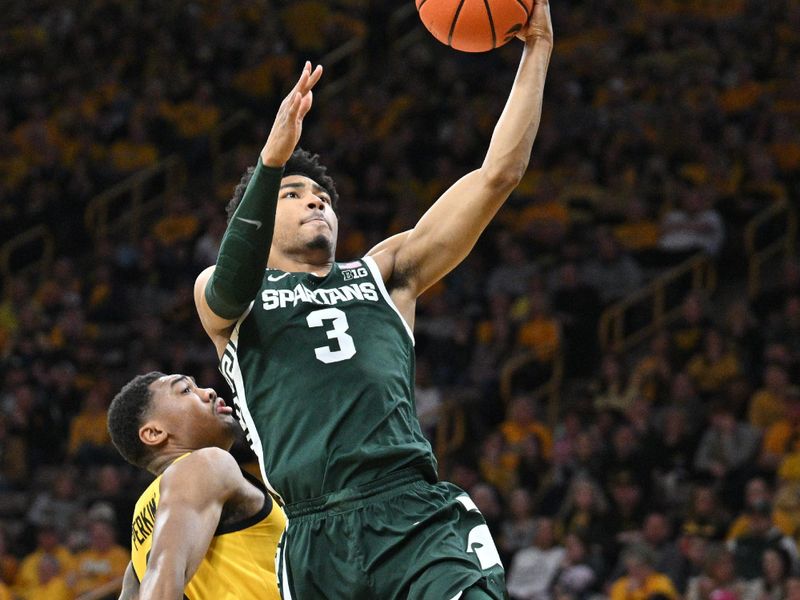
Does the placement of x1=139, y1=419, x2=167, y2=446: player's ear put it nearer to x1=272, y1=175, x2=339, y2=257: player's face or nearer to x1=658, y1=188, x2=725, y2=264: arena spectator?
x1=272, y1=175, x2=339, y2=257: player's face

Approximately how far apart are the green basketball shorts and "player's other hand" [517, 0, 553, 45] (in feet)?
4.44

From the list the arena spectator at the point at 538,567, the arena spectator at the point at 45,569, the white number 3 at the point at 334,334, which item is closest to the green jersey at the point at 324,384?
the white number 3 at the point at 334,334

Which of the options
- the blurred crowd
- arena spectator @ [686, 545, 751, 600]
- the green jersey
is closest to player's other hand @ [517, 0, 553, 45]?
the green jersey

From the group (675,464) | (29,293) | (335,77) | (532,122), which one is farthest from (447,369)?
(532,122)

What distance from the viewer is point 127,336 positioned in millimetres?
13359

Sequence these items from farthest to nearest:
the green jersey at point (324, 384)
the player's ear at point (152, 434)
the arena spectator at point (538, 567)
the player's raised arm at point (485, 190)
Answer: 1. the arena spectator at point (538, 567)
2. the player's ear at point (152, 434)
3. the player's raised arm at point (485, 190)
4. the green jersey at point (324, 384)

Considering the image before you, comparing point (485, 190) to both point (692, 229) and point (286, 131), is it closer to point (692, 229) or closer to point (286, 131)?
point (286, 131)

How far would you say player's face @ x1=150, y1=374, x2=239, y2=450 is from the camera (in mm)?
4406

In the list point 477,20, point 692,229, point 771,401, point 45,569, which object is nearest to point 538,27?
point 477,20

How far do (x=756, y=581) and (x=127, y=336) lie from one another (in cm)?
708

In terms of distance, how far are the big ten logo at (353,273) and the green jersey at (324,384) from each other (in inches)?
0.6

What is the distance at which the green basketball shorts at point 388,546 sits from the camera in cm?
341

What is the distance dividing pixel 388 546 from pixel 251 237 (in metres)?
0.86

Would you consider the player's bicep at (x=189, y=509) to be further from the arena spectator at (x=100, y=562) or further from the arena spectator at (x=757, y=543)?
the arena spectator at (x=100, y=562)
